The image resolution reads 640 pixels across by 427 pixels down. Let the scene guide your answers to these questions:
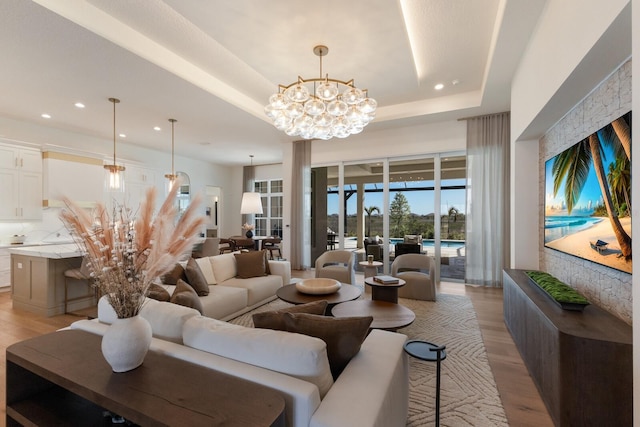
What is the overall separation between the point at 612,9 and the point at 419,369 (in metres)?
2.62

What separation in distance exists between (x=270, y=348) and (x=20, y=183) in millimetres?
6385

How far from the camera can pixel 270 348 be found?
48.3 inches

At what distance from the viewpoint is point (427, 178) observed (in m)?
5.76

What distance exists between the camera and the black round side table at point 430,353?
4.58 feet

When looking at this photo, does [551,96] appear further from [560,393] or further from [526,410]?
[526,410]

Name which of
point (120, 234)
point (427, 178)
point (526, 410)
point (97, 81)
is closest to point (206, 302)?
point (120, 234)

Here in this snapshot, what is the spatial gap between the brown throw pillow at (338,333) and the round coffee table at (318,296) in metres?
1.52

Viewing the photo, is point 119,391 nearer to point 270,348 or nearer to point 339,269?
point 270,348

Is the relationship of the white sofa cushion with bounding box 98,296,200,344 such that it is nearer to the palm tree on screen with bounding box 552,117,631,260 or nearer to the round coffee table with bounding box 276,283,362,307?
the round coffee table with bounding box 276,283,362,307

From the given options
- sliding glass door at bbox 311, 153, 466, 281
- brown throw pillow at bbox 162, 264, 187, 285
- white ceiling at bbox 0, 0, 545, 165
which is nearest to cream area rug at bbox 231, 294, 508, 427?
brown throw pillow at bbox 162, 264, 187, 285

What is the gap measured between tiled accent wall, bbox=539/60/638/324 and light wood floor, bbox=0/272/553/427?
0.81 metres

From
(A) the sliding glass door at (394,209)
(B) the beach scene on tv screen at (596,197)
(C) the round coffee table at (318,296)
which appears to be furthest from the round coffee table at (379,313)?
(A) the sliding glass door at (394,209)

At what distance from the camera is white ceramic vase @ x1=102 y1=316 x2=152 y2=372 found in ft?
3.93

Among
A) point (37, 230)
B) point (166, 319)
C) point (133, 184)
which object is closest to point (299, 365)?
point (166, 319)
